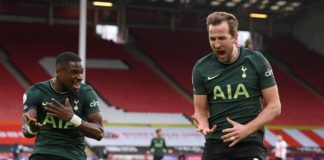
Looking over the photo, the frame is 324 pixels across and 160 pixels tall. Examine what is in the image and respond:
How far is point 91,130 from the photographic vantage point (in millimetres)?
5574

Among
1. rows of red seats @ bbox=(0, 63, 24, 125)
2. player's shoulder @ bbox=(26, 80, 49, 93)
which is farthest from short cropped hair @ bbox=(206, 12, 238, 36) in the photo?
rows of red seats @ bbox=(0, 63, 24, 125)

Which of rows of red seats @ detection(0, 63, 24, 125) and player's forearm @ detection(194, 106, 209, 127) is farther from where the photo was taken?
rows of red seats @ detection(0, 63, 24, 125)

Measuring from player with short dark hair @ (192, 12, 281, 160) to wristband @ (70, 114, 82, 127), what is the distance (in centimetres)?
114

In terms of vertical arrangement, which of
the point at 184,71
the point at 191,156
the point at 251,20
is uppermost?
the point at 251,20

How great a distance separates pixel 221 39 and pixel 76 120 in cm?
158

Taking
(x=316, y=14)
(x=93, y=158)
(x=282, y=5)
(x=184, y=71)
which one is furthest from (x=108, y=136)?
(x=316, y=14)

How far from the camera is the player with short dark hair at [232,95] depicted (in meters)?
4.75

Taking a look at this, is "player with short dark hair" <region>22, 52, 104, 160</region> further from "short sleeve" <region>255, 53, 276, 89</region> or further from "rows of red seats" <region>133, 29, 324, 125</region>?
"rows of red seats" <region>133, 29, 324, 125</region>

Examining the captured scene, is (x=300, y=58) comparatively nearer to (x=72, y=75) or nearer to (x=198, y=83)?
(x=72, y=75)

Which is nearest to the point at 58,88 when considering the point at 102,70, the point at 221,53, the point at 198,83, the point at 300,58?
the point at 198,83

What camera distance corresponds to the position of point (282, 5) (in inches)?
1506

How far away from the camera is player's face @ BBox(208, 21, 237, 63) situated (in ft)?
15.4

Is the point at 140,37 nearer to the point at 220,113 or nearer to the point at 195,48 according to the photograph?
the point at 195,48

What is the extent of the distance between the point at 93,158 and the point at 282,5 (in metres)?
19.3
